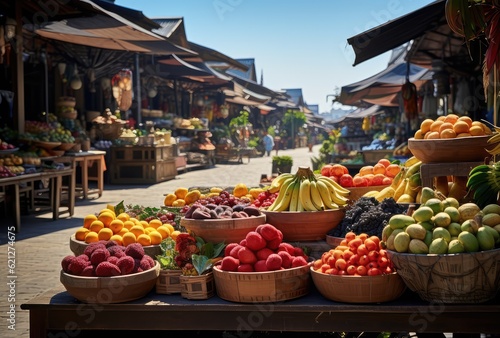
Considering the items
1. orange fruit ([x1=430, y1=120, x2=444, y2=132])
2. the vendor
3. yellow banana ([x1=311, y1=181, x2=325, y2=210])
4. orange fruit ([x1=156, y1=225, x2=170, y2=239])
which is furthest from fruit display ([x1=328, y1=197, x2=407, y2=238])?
the vendor

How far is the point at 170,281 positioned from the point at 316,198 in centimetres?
122

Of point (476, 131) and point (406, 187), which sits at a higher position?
point (476, 131)

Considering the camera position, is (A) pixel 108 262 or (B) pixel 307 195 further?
(B) pixel 307 195

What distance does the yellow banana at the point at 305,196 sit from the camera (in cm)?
420

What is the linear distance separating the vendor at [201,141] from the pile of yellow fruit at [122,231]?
20.7 m

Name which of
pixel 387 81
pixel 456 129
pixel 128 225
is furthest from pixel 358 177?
pixel 387 81

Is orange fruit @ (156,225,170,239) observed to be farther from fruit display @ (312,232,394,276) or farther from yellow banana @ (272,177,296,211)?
fruit display @ (312,232,394,276)

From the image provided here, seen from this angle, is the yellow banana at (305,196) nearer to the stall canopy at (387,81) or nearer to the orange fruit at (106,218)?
the orange fruit at (106,218)

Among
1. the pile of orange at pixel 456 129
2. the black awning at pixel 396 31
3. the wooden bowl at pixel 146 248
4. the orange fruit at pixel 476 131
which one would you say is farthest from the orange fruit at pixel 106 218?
the black awning at pixel 396 31

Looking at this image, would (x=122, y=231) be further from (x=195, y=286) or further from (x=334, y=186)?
(x=334, y=186)

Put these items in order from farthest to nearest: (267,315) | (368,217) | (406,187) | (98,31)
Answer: (98,31), (406,187), (368,217), (267,315)

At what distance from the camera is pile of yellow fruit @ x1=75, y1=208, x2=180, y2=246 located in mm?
4145

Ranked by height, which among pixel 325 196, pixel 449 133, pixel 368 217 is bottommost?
pixel 368 217

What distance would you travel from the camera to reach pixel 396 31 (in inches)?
336
